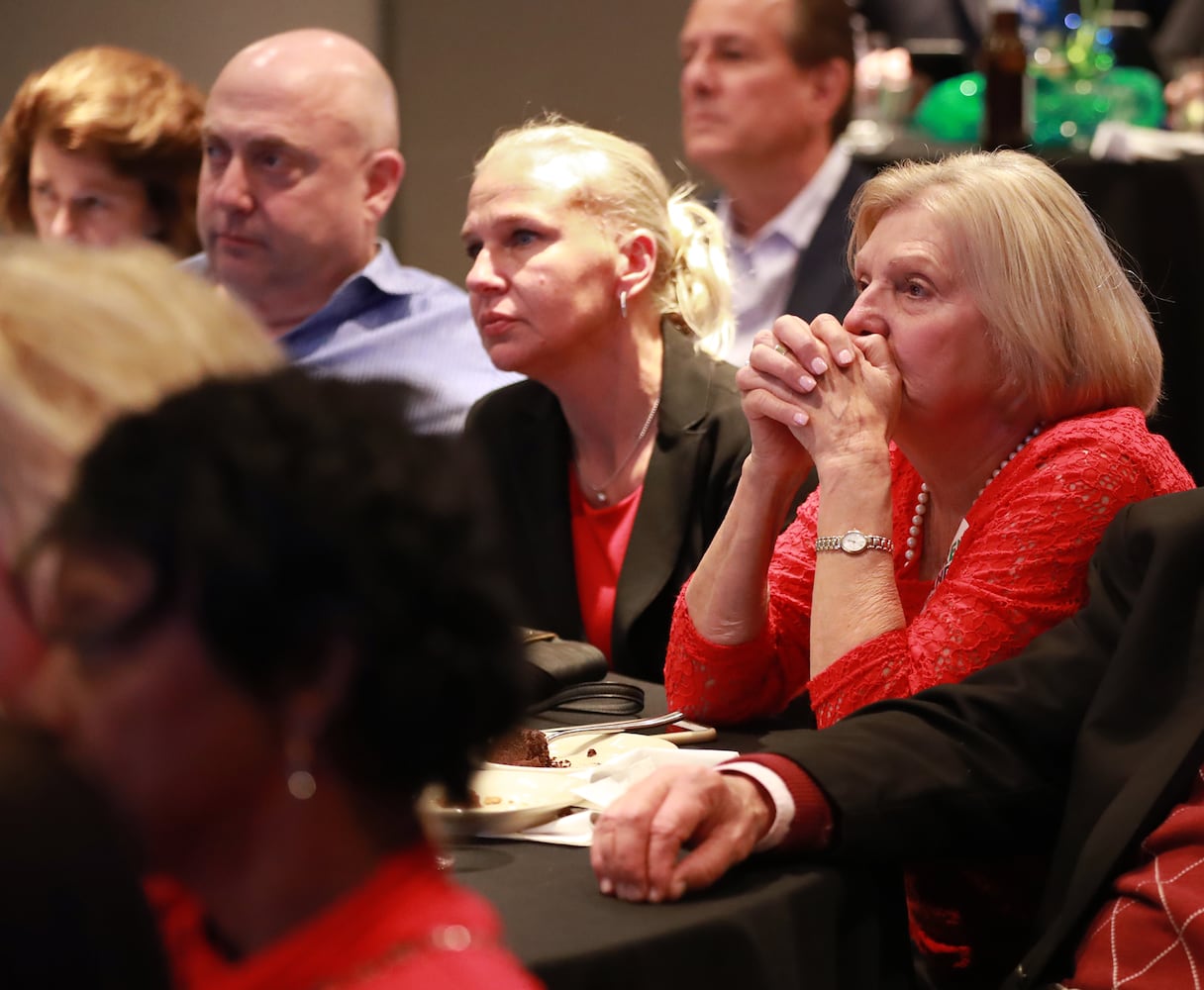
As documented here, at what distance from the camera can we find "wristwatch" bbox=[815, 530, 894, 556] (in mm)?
1972

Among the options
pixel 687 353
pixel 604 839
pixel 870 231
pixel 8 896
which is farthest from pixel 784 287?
pixel 8 896

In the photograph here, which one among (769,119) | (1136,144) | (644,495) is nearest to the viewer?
(644,495)

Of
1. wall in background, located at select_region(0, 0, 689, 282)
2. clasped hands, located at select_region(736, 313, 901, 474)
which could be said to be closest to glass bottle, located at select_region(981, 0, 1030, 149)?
wall in background, located at select_region(0, 0, 689, 282)

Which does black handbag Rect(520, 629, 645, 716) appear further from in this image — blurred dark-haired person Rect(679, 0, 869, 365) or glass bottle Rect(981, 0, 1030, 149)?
glass bottle Rect(981, 0, 1030, 149)

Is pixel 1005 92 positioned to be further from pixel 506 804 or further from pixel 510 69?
pixel 506 804

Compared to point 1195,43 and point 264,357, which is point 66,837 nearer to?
point 264,357

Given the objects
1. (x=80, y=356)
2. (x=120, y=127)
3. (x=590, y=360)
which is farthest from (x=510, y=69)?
(x=80, y=356)

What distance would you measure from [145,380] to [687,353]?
2161 mm

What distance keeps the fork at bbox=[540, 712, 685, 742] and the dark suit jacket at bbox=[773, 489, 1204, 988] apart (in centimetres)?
36

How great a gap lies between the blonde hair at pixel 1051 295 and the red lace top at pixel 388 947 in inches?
53.1

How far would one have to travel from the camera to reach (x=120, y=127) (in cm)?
416

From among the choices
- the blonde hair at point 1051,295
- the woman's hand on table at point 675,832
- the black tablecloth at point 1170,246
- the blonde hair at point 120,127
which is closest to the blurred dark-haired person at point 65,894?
the woman's hand on table at point 675,832

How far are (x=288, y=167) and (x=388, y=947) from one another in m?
3.37

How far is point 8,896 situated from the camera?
0.65 metres
